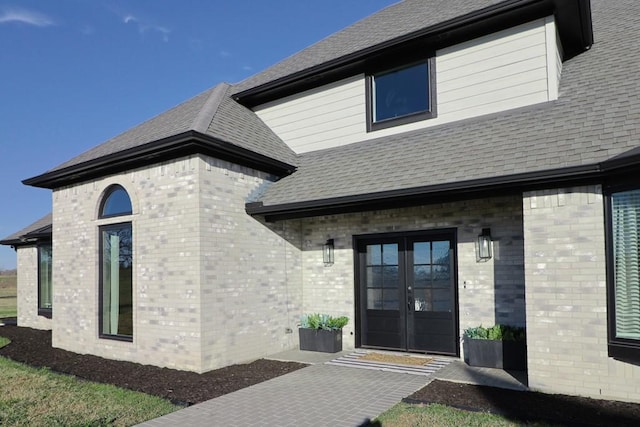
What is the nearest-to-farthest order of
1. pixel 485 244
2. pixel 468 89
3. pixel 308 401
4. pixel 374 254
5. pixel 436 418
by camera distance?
pixel 436 418 → pixel 308 401 → pixel 485 244 → pixel 468 89 → pixel 374 254

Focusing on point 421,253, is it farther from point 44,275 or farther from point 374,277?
point 44,275

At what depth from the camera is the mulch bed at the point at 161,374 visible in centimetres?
648

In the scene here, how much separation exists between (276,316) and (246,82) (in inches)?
244

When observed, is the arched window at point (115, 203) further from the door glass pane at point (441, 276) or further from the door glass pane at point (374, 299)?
the door glass pane at point (441, 276)

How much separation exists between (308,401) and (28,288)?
42.8 feet

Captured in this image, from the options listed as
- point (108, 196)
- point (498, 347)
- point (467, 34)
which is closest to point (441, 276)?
point (498, 347)

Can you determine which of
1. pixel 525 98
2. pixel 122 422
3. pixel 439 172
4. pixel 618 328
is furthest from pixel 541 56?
pixel 122 422

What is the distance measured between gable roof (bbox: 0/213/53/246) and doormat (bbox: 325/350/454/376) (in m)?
10.1

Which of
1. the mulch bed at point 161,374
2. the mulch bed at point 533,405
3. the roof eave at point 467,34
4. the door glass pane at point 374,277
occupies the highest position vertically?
the roof eave at point 467,34

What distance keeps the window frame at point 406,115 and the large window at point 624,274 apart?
3.83 meters

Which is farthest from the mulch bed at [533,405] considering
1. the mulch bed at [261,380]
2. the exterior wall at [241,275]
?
the exterior wall at [241,275]

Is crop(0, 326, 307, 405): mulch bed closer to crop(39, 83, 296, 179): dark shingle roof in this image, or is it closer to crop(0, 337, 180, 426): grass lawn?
crop(0, 337, 180, 426): grass lawn

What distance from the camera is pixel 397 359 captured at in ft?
26.5

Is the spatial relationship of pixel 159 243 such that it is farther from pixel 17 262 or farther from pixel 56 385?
pixel 17 262
